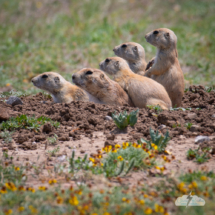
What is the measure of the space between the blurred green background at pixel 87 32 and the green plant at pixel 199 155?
550 cm

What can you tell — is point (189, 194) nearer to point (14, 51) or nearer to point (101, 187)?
point (101, 187)

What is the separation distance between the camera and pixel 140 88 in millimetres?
6527

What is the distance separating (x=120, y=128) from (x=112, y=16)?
10.9m

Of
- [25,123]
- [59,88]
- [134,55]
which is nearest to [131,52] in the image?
[134,55]

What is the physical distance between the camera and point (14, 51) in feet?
40.0

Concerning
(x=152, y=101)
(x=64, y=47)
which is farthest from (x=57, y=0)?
(x=152, y=101)

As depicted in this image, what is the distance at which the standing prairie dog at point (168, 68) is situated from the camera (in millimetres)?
7012

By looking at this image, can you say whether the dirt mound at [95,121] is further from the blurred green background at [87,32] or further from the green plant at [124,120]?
the blurred green background at [87,32]

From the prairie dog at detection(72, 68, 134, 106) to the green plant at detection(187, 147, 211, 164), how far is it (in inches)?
98.5

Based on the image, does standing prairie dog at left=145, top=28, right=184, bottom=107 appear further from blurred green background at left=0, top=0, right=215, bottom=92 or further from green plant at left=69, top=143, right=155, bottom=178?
green plant at left=69, top=143, right=155, bottom=178

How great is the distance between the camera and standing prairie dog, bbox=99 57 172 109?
6.40 m

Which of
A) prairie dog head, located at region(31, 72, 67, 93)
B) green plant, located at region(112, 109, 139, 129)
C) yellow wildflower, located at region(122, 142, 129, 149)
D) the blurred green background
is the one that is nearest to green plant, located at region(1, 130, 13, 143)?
green plant, located at region(112, 109, 139, 129)

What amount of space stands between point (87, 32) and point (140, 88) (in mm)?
7712

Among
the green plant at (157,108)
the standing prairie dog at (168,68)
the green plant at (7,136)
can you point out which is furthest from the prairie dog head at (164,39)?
the green plant at (7,136)
